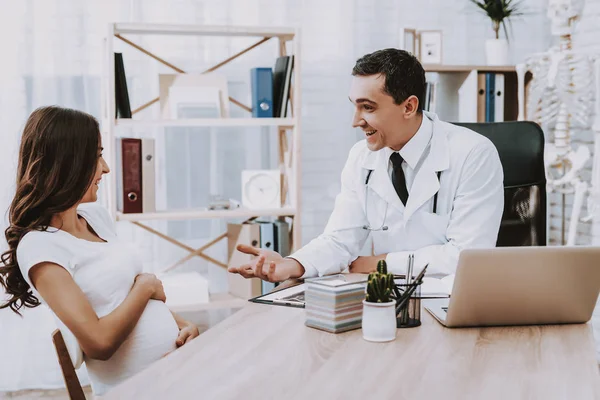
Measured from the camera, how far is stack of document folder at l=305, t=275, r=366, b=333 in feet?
4.51

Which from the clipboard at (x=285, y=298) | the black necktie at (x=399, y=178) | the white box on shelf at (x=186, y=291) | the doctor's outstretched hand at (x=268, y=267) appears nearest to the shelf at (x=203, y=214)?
the white box on shelf at (x=186, y=291)

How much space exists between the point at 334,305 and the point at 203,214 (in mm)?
1670

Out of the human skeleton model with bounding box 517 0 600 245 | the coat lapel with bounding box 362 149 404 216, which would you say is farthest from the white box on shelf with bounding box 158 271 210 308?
the human skeleton model with bounding box 517 0 600 245

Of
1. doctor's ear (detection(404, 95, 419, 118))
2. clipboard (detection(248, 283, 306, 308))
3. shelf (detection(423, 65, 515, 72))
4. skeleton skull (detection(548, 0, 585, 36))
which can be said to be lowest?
clipboard (detection(248, 283, 306, 308))

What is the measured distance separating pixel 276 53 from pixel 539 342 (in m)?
2.30

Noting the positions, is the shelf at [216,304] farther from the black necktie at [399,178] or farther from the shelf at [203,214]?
the black necktie at [399,178]

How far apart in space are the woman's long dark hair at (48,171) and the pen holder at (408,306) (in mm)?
688

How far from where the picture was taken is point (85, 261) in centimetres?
153

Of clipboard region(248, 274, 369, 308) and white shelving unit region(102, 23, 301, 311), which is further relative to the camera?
white shelving unit region(102, 23, 301, 311)

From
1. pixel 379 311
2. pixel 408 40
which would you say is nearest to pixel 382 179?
pixel 379 311

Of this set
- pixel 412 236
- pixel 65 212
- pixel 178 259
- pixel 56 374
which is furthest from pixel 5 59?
pixel 412 236

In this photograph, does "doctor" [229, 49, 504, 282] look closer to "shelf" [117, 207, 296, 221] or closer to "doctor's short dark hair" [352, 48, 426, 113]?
"doctor's short dark hair" [352, 48, 426, 113]

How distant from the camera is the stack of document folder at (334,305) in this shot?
4.51 feet

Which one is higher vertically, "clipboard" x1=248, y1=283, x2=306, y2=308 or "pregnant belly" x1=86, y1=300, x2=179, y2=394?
"clipboard" x1=248, y1=283, x2=306, y2=308
